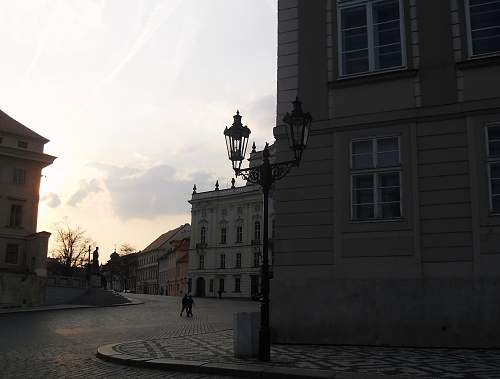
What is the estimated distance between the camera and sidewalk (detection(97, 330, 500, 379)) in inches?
384

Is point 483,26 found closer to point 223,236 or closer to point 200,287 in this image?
point 223,236

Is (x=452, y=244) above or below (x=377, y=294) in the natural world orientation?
above

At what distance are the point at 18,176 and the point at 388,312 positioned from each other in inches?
1791

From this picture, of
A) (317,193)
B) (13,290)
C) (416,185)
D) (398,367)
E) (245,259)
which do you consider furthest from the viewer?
(245,259)

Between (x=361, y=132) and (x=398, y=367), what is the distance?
6.48 metres

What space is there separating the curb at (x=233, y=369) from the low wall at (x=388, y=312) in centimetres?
419

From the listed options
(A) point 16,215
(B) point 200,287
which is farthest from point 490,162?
(B) point 200,287

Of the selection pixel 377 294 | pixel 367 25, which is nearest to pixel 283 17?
pixel 367 25

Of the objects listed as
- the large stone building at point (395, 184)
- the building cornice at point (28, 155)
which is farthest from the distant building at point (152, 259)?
the large stone building at point (395, 184)

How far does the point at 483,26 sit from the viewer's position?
14.3 m

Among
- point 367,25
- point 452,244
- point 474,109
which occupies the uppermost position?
point 367,25

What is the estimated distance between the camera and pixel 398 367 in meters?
10.4

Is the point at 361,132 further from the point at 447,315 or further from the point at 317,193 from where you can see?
the point at 447,315

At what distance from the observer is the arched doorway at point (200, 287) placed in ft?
322
